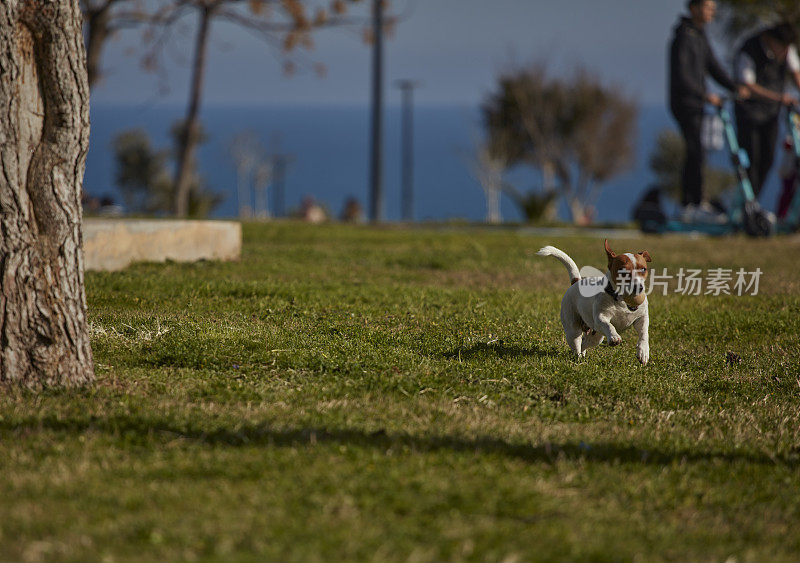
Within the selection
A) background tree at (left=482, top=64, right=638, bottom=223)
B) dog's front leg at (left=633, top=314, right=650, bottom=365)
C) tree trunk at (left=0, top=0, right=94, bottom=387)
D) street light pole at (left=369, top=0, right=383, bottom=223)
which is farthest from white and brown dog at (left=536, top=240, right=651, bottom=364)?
background tree at (left=482, top=64, right=638, bottom=223)

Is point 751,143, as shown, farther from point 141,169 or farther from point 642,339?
point 141,169

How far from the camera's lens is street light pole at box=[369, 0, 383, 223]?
78.8 ft

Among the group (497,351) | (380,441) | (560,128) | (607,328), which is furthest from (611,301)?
(560,128)

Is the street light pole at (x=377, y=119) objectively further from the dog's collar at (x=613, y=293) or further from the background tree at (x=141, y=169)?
the background tree at (x=141, y=169)

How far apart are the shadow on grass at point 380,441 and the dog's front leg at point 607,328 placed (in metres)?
1.16

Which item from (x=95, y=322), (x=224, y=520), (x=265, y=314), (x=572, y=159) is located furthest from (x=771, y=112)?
(x=572, y=159)

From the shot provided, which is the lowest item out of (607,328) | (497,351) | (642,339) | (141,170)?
(497,351)

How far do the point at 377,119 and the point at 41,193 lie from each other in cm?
2030

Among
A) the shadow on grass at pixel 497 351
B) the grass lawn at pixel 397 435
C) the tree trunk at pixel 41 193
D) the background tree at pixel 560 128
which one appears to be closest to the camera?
the grass lawn at pixel 397 435

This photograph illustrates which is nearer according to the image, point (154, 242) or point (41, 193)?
point (41, 193)

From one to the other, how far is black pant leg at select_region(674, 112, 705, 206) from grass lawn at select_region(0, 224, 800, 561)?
10780 millimetres

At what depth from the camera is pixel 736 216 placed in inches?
734

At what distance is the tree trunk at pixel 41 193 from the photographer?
16.5 feet

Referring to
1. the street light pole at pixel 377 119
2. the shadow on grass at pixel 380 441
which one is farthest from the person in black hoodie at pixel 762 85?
the shadow on grass at pixel 380 441
